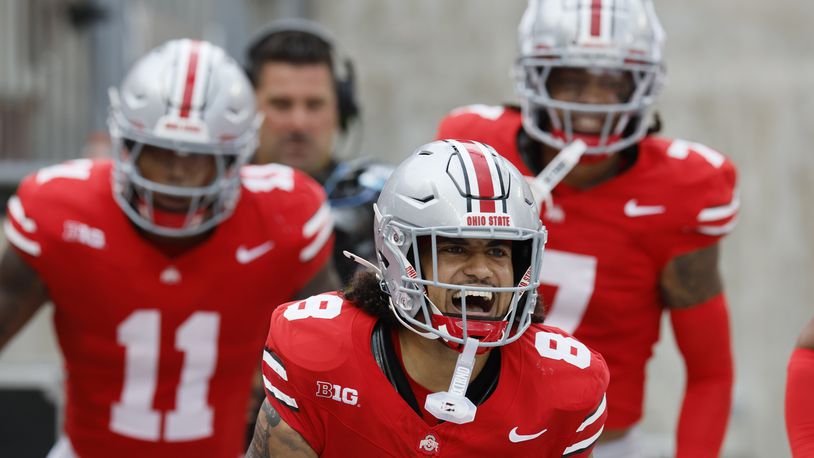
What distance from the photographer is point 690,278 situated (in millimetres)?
3588

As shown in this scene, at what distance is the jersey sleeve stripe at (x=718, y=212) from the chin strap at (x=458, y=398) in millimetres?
1191

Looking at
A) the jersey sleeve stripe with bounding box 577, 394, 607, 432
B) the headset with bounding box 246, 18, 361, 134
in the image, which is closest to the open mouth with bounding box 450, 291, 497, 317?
the jersey sleeve stripe with bounding box 577, 394, 607, 432

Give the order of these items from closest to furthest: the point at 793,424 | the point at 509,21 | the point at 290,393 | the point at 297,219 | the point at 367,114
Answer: the point at 290,393 < the point at 793,424 < the point at 297,219 < the point at 509,21 < the point at 367,114

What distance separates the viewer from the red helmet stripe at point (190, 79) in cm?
370

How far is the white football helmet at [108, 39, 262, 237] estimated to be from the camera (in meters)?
3.63

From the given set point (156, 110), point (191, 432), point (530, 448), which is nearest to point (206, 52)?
point (156, 110)

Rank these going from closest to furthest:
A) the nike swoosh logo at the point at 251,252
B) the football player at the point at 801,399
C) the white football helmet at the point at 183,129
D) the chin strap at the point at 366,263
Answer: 1. the chin strap at the point at 366,263
2. the football player at the point at 801,399
3. the white football helmet at the point at 183,129
4. the nike swoosh logo at the point at 251,252

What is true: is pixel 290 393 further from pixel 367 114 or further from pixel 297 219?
pixel 367 114

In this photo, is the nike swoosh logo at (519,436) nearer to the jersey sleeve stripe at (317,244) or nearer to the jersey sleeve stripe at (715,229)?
the jersey sleeve stripe at (715,229)

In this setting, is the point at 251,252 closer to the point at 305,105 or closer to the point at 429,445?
the point at 305,105

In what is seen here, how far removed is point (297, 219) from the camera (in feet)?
12.7

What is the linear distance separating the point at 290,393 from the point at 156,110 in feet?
4.20

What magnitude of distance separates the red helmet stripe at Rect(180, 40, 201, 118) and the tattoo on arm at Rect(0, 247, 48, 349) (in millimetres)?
574

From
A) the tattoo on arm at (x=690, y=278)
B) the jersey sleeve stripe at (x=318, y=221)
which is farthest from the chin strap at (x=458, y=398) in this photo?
the jersey sleeve stripe at (x=318, y=221)
